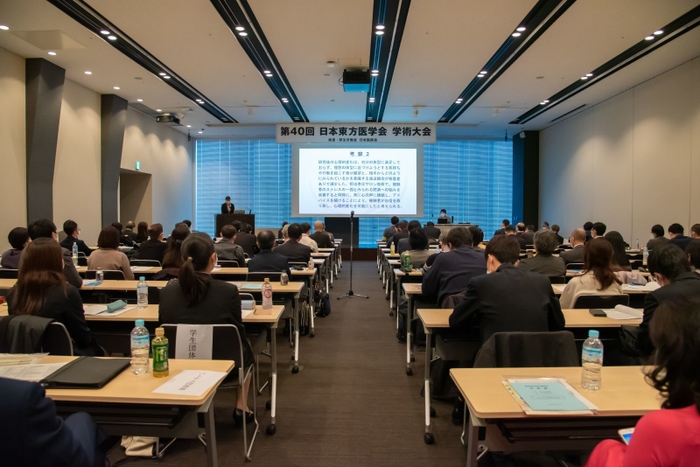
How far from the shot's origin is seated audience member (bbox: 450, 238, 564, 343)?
2385 mm

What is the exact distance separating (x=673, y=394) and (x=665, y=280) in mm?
1702

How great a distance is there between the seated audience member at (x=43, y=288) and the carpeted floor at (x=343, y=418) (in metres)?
0.93

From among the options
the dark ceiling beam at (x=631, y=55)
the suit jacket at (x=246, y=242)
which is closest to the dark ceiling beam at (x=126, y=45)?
the suit jacket at (x=246, y=242)

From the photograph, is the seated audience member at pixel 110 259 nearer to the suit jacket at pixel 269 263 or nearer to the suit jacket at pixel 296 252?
the suit jacket at pixel 269 263

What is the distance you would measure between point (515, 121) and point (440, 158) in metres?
3.12

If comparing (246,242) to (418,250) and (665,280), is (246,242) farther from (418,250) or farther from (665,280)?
(665,280)

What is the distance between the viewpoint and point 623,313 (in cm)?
294

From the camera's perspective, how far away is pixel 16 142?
732 centimetres

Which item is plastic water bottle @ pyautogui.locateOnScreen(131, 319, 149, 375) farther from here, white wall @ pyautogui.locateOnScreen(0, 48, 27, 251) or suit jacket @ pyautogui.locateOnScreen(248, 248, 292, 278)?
white wall @ pyautogui.locateOnScreen(0, 48, 27, 251)

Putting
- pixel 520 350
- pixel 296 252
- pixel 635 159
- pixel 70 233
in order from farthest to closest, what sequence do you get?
pixel 635 159 → pixel 70 233 → pixel 296 252 → pixel 520 350

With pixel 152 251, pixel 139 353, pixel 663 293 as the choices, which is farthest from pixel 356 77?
pixel 139 353

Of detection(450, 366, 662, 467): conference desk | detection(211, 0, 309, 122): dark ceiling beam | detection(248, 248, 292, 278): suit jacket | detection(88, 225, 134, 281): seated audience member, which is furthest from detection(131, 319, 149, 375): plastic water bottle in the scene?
detection(211, 0, 309, 122): dark ceiling beam

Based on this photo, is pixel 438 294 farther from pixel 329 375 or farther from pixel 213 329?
pixel 213 329

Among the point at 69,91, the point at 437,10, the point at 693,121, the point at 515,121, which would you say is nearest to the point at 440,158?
the point at 515,121
